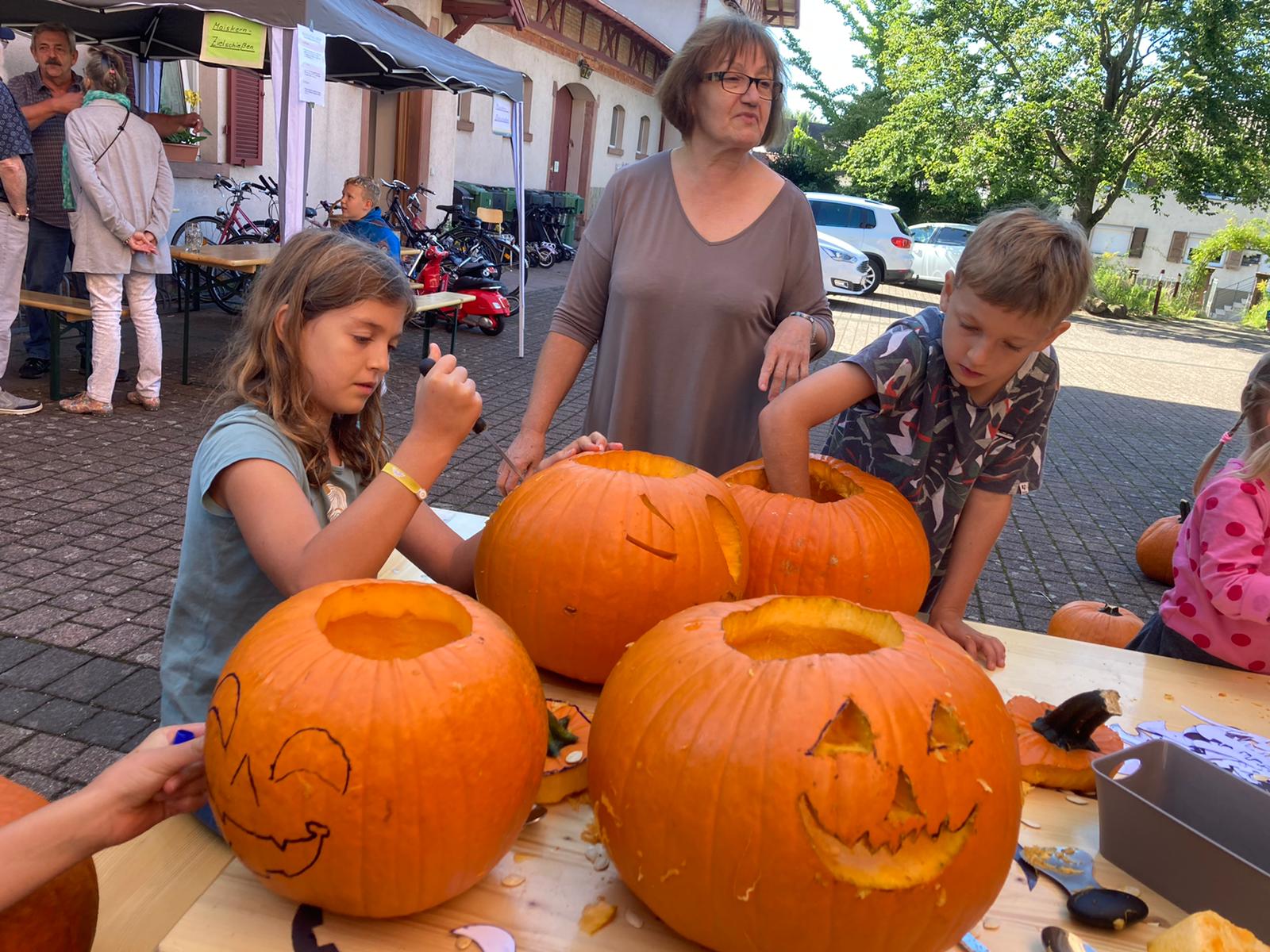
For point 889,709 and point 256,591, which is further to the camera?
point 256,591

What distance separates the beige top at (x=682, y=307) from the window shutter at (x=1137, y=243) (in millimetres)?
40615

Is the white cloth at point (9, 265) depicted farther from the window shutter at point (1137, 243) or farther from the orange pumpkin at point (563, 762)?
the window shutter at point (1137, 243)

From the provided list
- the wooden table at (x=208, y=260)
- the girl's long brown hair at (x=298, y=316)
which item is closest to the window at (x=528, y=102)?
the wooden table at (x=208, y=260)

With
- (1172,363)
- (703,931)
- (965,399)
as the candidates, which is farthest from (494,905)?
(1172,363)

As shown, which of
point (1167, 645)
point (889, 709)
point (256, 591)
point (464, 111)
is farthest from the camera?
point (464, 111)

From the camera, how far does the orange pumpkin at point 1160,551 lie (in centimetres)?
545

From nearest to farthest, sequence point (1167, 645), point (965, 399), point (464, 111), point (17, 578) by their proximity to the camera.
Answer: point (965, 399) → point (1167, 645) → point (17, 578) → point (464, 111)

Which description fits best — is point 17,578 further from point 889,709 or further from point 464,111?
point 464,111

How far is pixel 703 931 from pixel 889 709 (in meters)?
0.31

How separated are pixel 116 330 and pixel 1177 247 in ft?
135

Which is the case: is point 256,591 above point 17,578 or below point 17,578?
above

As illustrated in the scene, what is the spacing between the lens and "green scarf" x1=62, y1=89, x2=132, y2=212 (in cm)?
566

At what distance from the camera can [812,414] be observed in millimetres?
1778

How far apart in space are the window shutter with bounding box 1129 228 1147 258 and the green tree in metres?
17.2
